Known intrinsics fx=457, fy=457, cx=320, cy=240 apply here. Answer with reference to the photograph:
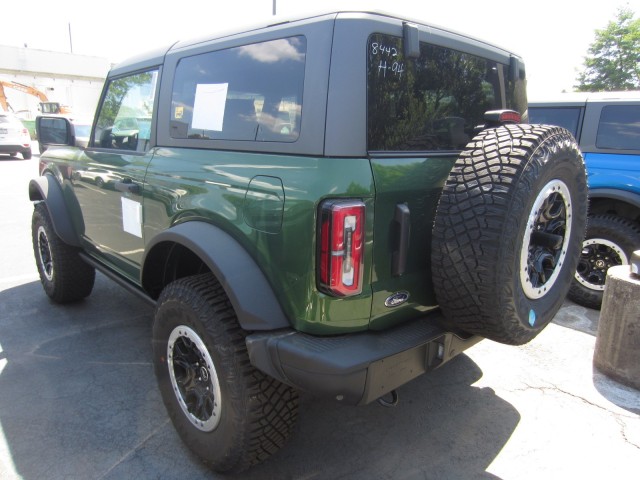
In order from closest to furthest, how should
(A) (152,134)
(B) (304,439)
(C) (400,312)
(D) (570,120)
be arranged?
(C) (400,312) → (B) (304,439) → (A) (152,134) → (D) (570,120)

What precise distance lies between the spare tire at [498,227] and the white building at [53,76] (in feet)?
132

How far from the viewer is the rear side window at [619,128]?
162 inches

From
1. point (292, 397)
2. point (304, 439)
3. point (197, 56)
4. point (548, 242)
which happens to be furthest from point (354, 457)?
point (197, 56)

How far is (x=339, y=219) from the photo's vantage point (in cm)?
168

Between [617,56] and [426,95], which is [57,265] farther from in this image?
[617,56]

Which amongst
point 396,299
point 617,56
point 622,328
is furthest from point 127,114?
point 617,56

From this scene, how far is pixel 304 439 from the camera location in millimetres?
2518

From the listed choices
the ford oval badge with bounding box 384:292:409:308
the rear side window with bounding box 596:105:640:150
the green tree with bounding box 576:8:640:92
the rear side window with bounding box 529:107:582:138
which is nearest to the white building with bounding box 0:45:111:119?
the green tree with bounding box 576:8:640:92

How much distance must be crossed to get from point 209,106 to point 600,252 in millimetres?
3872

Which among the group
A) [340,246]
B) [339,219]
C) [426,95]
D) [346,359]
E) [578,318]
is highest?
[426,95]

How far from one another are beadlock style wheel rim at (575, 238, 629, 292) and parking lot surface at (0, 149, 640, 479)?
2.75 feet

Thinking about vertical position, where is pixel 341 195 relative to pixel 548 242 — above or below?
above

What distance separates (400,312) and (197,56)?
1.71m

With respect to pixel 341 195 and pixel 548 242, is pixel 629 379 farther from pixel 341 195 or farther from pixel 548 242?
pixel 341 195
